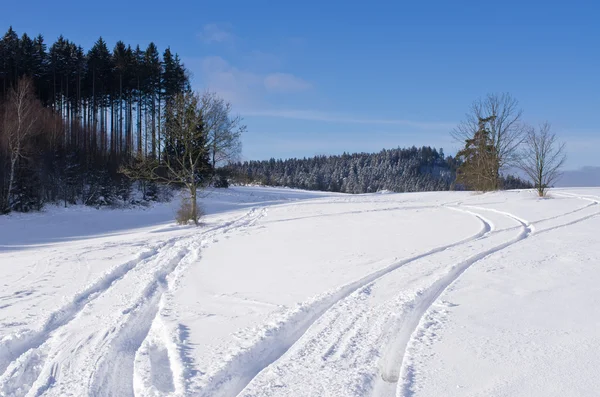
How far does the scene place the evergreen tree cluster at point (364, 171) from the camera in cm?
10494

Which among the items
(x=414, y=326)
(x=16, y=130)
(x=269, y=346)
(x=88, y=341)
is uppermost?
(x=16, y=130)

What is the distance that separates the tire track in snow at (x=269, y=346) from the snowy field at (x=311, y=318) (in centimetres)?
2

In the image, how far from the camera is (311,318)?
5582 mm

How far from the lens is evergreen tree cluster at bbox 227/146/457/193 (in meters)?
105

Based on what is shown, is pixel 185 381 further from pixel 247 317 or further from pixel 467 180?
pixel 467 180

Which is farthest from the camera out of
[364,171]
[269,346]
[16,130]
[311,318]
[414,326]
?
[364,171]

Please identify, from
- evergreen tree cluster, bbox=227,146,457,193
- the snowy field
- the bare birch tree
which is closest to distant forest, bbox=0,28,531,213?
the bare birch tree

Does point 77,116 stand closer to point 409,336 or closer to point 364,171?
point 409,336

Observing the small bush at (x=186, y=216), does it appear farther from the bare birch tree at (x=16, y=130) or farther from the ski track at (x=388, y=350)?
the bare birch tree at (x=16, y=130)

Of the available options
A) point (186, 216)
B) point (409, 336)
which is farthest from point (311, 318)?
point (186, 216)

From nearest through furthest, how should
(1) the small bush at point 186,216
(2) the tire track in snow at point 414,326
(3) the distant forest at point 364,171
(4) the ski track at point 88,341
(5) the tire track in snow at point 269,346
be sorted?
1. (2) the tire track in snow at point 414,326
2. (5) the tire track in snow at point 269,346
3. (4) the ski track at point 88,341
4. (1) the small bush at point 186,216
5. (3) the distant forest at point 364,171

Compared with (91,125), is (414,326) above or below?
below

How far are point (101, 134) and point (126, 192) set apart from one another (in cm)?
1020

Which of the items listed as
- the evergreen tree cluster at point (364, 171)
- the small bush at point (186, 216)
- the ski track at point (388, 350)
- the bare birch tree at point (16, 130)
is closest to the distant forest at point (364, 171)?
the evergreen tree cluster at point (364, 171)
